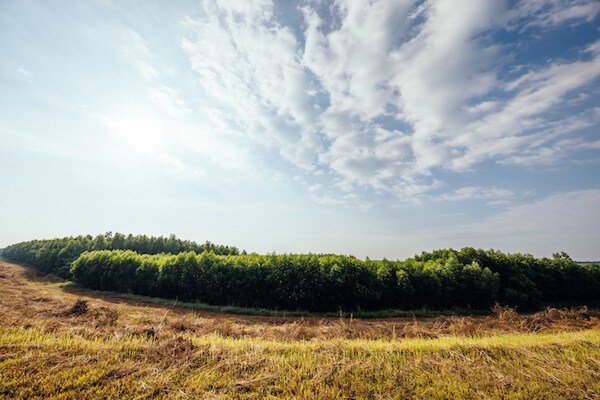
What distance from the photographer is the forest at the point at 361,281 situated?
19.9 metres

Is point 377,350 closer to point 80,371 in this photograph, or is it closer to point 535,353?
point 535,353

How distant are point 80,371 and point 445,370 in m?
6.47

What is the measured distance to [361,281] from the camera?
2014 cm

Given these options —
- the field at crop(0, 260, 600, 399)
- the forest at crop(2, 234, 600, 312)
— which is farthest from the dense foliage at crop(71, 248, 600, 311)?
the field at crop(0, 260, 600, 399)

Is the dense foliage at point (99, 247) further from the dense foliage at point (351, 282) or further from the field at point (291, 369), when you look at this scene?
the field at point (291, 369)

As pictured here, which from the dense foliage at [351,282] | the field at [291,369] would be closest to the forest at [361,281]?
the dense foliage at [351,282]

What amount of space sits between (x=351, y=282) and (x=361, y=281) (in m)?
0.80

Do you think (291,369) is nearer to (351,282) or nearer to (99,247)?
(351,282)

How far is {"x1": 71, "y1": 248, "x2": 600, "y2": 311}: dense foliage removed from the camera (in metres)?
19.9

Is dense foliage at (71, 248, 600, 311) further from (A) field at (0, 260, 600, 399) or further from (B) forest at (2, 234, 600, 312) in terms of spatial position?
(A) field at (0, 260, 600, 399)

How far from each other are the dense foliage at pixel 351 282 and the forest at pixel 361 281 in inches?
2.8

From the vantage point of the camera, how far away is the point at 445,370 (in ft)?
16.2

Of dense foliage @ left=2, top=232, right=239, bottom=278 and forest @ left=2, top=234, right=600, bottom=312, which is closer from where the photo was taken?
forest @ left=2, top=234, right=600, bottom=312

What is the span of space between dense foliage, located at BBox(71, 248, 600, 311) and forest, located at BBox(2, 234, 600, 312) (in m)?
0.07
